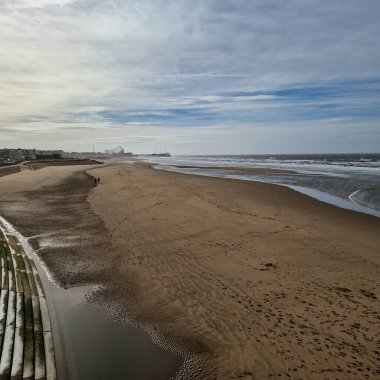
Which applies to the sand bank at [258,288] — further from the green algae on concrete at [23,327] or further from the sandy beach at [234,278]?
the green algae on concrete at [23,327]

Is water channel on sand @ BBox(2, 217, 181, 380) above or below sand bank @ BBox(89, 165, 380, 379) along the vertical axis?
below

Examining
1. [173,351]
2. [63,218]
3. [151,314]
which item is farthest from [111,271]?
[63,218]

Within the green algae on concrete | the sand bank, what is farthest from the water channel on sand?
the sand bank

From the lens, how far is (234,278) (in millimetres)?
8586

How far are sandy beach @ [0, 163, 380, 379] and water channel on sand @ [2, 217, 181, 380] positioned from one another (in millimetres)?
301

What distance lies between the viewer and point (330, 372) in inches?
198

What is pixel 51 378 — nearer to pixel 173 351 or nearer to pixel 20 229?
pixel 173 351

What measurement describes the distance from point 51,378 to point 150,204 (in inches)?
581

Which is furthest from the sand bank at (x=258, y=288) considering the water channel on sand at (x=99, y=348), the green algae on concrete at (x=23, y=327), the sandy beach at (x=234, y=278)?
the green algae on concrete at (x=23, y=327)

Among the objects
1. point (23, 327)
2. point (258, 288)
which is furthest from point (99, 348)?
point (258, 288)

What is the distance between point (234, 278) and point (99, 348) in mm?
3999

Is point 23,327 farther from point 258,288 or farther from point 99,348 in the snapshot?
point 258,288

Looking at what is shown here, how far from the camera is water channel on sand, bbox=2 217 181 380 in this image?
501 centimetres

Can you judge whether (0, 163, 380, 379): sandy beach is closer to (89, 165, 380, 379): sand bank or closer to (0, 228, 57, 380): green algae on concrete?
(89, 165, 380, 379): sand bank
